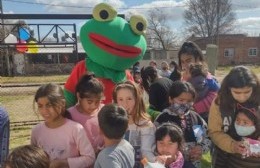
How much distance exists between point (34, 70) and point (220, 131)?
28291 mm

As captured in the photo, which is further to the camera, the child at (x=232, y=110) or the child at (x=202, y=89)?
the child at (x=202, y=89)

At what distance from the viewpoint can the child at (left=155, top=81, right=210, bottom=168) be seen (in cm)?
276

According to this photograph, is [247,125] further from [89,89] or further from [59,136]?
[59,136]

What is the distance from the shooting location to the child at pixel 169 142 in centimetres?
248

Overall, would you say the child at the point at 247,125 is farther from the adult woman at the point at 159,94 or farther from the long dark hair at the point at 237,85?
the adult woman at the point at 159,94

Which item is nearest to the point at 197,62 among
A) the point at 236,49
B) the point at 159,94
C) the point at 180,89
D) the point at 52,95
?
the point at 159,94

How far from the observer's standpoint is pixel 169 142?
2.50 m

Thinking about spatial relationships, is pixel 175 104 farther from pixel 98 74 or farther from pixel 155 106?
pixel 98 74

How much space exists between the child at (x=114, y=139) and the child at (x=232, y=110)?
962mm

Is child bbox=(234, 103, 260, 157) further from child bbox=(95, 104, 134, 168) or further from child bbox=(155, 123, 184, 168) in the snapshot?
child bbox=(95, 104, 134, 168)

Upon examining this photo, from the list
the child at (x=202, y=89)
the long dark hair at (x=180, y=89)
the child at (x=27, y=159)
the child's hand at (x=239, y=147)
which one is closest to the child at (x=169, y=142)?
Result: the long dark hair at (x=180, y=89)

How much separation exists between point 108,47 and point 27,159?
1.88 metres

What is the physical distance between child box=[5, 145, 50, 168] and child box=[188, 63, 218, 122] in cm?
202

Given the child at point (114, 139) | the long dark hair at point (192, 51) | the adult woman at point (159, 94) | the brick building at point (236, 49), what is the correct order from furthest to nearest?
1. the brick building at point (236, 49)
2. the long dark hair at point (192, 51)
3. the adult woman at point (159, 94)
4. the child at point (114, 139)
